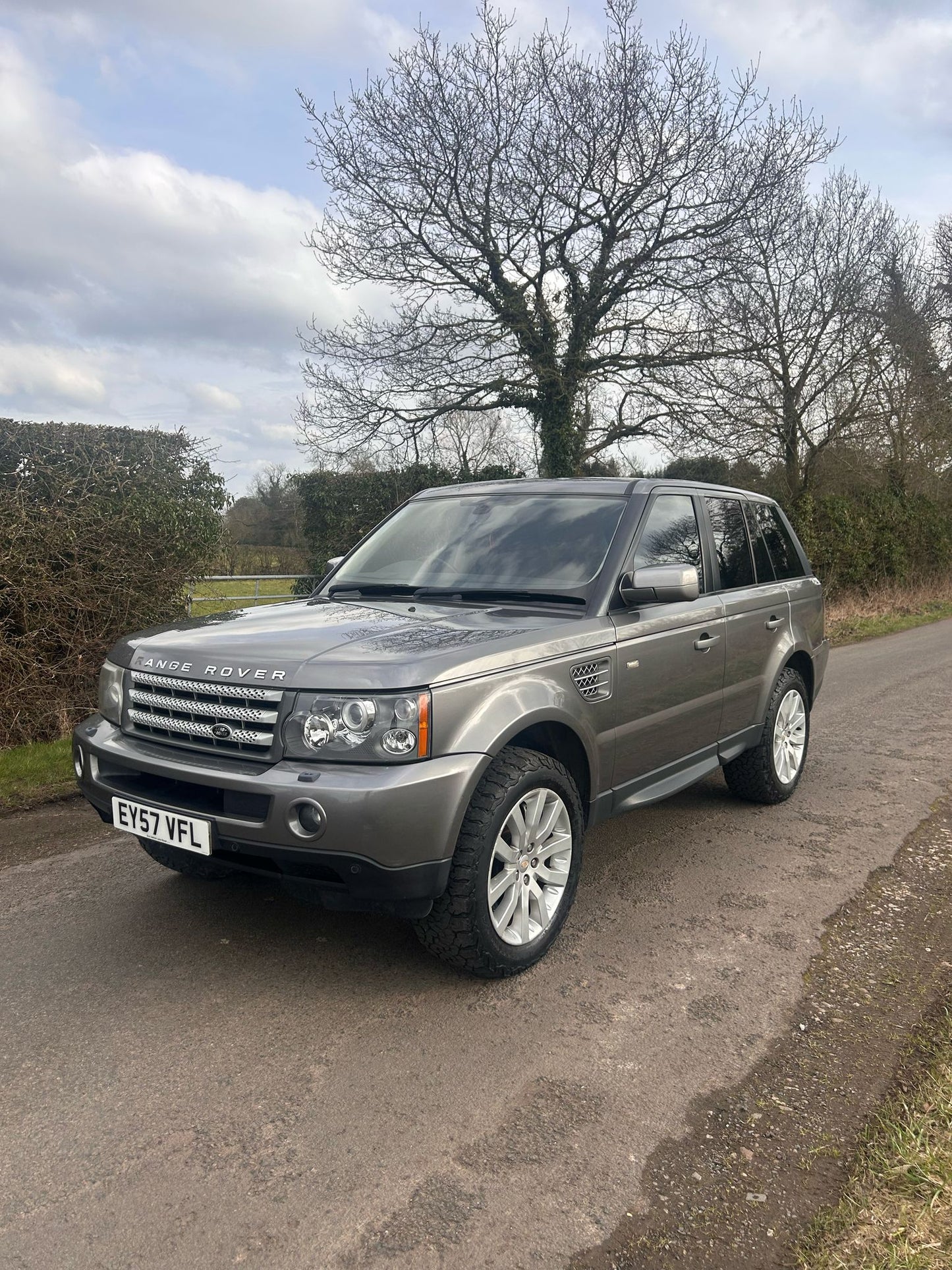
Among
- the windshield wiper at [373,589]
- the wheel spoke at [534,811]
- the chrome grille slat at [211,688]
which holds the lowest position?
the wheel spoke at [534,811]

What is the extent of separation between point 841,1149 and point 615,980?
40.7 inches

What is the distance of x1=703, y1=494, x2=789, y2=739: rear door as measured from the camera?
4766 mm

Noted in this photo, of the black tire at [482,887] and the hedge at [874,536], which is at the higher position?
the hedge at [874,536]

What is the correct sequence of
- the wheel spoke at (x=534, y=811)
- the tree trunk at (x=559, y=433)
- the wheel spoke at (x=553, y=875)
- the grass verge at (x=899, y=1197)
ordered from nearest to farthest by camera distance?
1. the grass verge at (x=899, y=1197)
2. the wheel spoke at (x=534, y=811)
3. the wheel spoke at (x=553, y=875)
4. the tree trunk at (x=559, y=433)

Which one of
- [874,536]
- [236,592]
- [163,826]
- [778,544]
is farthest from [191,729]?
[874,536]

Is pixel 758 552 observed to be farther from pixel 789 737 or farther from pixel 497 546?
pixel 497 546

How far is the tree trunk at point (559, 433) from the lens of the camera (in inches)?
642

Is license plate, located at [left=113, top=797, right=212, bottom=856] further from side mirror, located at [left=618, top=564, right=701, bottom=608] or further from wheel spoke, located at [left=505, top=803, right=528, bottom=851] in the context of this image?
side mirror, located at [left=618, top=564, right=701, bottom=608]

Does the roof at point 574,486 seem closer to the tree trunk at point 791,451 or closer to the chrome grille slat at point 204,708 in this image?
the chrome grille slat at point 204,708

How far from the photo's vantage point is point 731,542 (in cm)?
507

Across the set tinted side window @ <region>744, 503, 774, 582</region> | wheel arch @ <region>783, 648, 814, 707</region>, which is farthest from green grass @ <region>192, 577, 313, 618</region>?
wheel arch @ <region>783, 648, 814, 707</region>

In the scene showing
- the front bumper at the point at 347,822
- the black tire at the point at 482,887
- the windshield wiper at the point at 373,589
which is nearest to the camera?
the front bumper at the point at 347,822

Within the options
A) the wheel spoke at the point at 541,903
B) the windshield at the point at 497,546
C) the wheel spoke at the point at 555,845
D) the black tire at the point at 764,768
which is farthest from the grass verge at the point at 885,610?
the wheel spoke at the point at 541,903

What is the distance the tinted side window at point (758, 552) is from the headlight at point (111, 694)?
354cm
